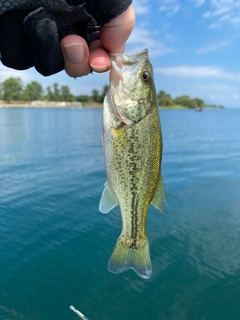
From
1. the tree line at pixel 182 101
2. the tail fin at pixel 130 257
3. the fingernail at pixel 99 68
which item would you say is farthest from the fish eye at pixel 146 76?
the tree line at pixel 182 101

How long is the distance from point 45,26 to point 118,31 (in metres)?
0.51

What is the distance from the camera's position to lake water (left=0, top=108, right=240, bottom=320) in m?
6.23

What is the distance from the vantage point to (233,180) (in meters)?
14.3

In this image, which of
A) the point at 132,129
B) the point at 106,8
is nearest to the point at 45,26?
the point at 106,8

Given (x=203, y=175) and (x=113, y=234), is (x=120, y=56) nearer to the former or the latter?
(x=113, y=234)

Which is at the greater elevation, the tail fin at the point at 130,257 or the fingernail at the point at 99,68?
the fingernail at the point at 99,68

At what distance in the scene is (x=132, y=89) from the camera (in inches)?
110

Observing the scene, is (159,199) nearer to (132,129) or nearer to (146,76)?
(132,129)

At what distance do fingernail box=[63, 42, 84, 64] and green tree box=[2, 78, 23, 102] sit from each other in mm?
142764

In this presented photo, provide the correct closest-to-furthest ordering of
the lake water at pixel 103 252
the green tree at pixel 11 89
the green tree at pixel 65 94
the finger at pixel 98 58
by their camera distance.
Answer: the finger at pixel 98 58, the lake water at pixel 103 252, the green tree at pixel 11 89, the green tree at pixel 65 94

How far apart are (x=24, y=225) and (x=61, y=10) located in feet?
26.0

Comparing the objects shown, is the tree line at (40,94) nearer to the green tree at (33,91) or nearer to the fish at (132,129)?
the green tree at (33,91)

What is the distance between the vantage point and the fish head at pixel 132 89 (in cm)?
274

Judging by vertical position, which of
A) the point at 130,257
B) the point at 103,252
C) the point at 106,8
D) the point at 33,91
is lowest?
the point at 103,252
